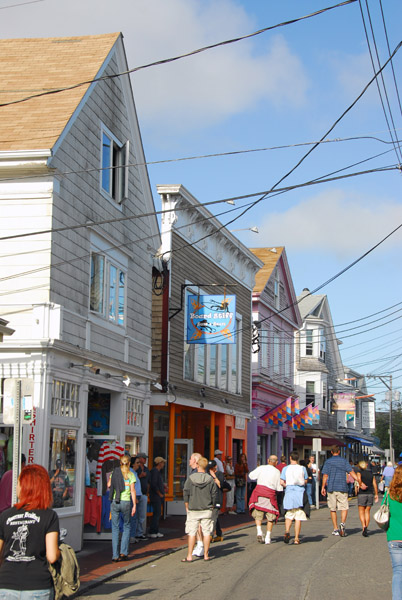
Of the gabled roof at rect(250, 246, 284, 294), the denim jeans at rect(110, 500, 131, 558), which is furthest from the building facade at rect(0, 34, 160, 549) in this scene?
the gabled roof at rect(250, 246, 284, 294)

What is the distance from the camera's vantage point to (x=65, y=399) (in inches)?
575

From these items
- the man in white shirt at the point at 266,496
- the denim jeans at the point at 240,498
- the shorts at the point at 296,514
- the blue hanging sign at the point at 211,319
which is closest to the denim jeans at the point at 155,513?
the man in white shirt at the point at 266,496

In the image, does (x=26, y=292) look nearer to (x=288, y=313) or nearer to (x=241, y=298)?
(x=241, y=298)

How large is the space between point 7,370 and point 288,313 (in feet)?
84.4

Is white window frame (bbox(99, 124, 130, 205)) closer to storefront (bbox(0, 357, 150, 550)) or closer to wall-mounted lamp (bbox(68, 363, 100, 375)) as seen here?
wall-mounted lamp (bbox(68, 363, 100, 375))

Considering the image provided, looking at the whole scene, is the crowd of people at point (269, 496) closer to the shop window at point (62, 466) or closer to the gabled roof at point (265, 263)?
the shop window at point (62, 466)

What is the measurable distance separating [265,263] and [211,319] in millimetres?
14257

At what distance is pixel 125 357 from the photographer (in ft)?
59.8

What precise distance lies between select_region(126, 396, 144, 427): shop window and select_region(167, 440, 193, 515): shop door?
493cm

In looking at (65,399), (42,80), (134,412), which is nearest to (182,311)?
(134,412)

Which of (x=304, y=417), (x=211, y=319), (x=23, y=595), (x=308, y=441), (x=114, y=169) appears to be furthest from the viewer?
(x=308, y=441)

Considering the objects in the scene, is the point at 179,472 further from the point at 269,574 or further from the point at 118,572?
the point at 269,574

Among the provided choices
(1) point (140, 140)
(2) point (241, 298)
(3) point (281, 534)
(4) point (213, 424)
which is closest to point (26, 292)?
(1) point (140, 140)

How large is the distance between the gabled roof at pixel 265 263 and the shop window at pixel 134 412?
1505cm
